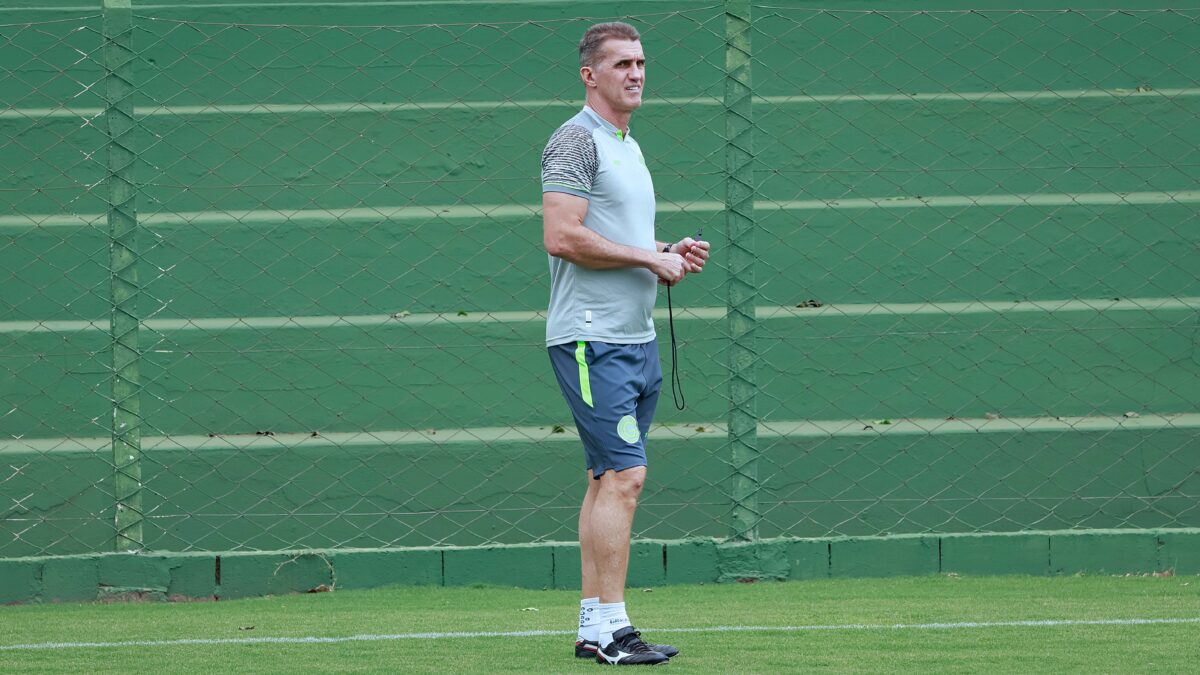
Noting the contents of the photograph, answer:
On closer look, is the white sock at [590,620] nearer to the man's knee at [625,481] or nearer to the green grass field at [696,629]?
the green grass field at [696,629]

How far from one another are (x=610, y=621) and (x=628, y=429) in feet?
1.82

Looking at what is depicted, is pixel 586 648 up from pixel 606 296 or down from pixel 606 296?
down

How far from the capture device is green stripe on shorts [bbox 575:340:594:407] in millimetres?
4352

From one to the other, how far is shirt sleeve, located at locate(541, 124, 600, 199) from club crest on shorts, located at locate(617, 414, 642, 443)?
0.66 metres

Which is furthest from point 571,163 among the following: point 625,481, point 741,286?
point 741,286

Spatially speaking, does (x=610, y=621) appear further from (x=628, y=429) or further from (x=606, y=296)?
(x=606, y=296)

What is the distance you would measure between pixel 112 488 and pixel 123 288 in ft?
2.64

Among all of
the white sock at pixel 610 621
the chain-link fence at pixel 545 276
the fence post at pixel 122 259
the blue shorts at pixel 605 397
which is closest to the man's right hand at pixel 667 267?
the blue shorts at pixel 605 397

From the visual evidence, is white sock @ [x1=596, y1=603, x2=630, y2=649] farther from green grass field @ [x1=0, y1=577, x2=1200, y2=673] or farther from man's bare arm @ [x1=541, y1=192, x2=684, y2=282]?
man's bare arm @ [x1=541, y1=192, x2=684, y2=282]

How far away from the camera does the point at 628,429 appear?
4.36 m

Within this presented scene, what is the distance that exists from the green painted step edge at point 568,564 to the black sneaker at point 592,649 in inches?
59.8

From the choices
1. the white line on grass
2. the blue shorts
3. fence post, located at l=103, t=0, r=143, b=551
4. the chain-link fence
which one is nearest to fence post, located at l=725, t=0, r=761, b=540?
the chain-link fence

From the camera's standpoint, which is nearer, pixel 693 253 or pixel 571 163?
pixel 571 163

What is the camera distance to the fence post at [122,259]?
5.87 m
